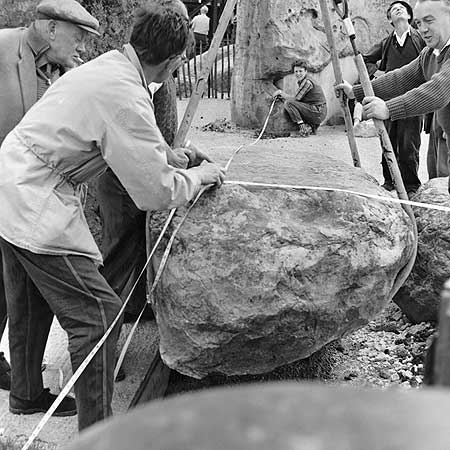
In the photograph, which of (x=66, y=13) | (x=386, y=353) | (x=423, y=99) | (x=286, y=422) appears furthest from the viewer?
(x=386, y=353)

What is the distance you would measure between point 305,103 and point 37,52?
6.88m

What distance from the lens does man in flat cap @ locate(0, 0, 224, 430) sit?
2682mm

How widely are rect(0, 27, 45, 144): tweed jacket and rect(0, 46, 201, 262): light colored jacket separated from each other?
63 centimetres

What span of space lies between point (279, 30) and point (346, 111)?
608 cm

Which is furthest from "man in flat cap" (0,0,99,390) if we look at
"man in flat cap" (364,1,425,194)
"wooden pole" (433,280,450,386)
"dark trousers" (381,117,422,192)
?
"dark trousers" (381,117,422,192)

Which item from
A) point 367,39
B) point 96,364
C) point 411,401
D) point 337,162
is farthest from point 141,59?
point 367,39

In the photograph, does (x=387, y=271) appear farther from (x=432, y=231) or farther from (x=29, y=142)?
(x=29, y=142)

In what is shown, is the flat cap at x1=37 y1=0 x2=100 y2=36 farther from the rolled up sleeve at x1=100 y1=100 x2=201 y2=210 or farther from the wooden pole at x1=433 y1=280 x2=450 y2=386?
the wooden pole at x1=433 y1=280 x2=450 y2=386

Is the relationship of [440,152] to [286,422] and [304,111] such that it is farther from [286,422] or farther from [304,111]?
[304,111]

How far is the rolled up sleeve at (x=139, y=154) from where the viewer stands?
2.66m

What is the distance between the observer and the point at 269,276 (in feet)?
9.83

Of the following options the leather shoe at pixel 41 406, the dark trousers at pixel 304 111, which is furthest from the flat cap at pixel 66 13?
the dark trousers at pixel 304 111

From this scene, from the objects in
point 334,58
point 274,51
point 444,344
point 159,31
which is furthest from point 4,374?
point 274,51

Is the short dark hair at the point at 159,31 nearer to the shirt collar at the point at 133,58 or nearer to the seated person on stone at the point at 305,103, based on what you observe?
the shirt collar at the point at 133,58
